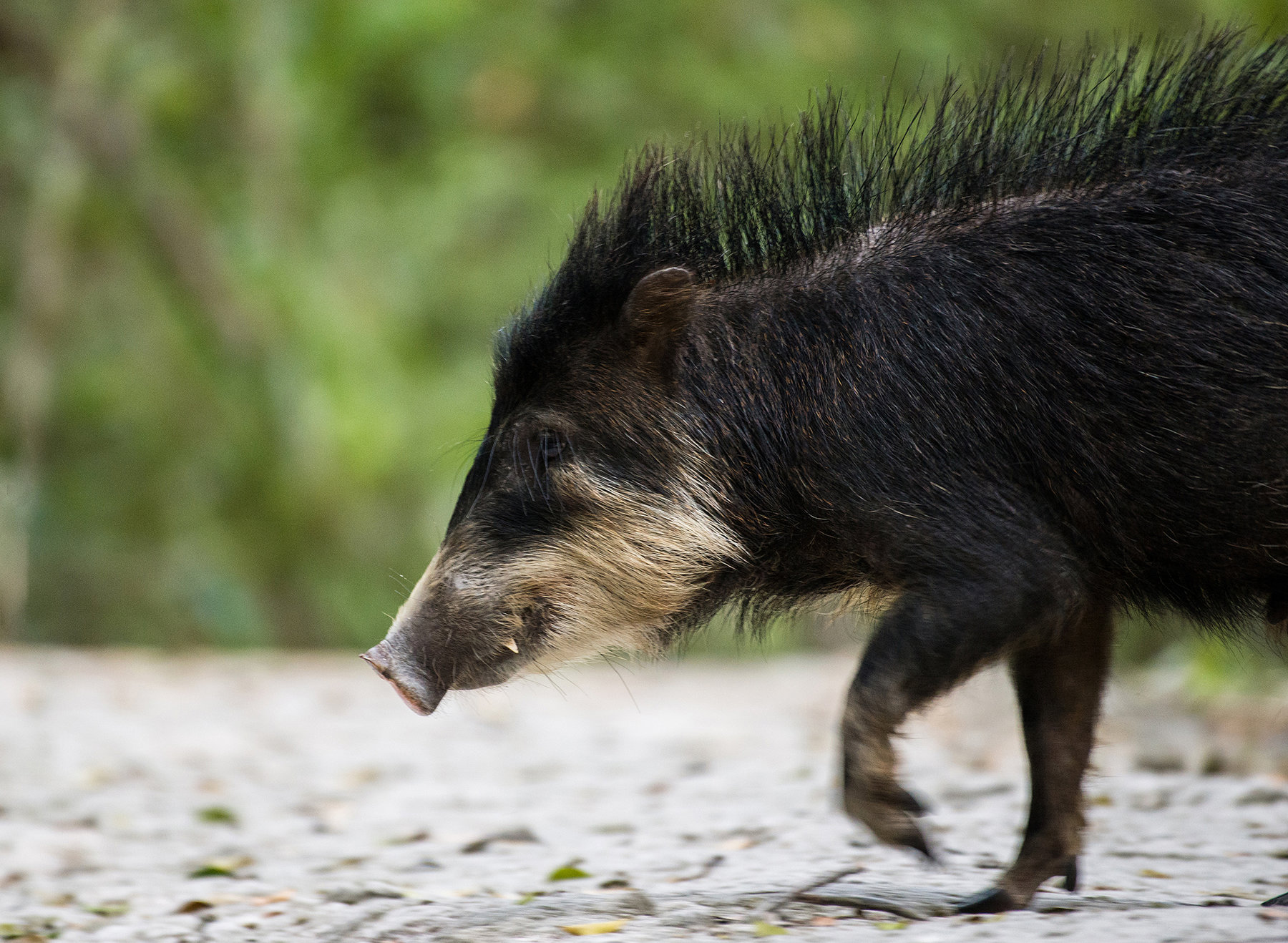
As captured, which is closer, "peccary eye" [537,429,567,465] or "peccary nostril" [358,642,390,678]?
"peccary nostril" [358,642,390,678]

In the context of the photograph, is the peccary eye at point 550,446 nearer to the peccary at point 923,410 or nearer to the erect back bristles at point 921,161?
the peccary at point 923,410

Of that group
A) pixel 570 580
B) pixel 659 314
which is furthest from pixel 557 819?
pixel 659 314

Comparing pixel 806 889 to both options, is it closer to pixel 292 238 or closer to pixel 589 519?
pixel 589 519

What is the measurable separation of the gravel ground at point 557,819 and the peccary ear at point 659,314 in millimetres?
933

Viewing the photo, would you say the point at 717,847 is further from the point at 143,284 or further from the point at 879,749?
the point at 143,284

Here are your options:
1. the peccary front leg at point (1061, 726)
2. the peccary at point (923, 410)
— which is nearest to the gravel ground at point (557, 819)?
the peccary front leg at point (1061, 726)

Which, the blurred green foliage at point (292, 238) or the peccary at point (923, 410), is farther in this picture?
the blurred green foliage at point (292, 238)

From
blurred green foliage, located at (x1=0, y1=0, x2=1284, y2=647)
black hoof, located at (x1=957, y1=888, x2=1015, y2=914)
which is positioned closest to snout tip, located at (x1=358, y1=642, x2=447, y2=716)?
black hoof, located at (x1=957, y1=888, x2=1015, y2=914)

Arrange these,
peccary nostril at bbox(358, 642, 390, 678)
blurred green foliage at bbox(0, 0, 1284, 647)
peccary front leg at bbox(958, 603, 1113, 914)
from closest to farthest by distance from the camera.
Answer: peccary nostril at bbox(358, 642, 390, 678) < peccary front leg at bbox(958, 603, 1113, 914) < blurred green foliage at bbox(0, 0, 1284, 647)

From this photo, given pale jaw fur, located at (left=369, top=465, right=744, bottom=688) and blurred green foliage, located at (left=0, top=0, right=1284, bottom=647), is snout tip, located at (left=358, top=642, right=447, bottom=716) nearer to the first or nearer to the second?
pale jaw fur, located at (left=369, top=465, right=744, bottom=688)

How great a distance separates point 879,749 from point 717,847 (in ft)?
4.84

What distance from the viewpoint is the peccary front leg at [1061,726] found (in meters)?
3.61

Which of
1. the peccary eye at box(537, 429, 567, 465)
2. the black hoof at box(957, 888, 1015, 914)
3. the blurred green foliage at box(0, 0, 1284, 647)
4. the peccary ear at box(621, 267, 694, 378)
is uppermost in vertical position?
the blurred green foliage at box(0, 0, 1284, 647)

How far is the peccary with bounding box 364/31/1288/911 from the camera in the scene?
10.5 feet
